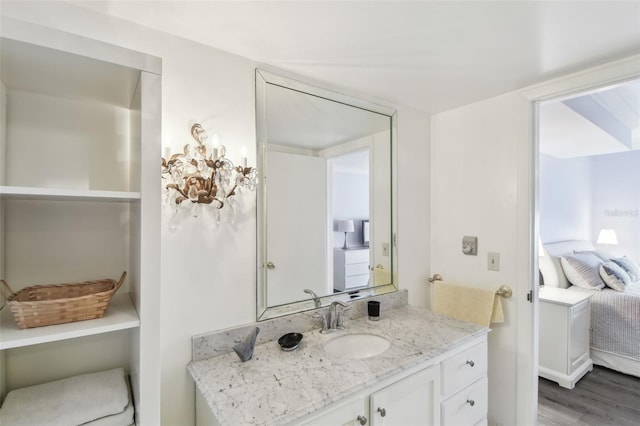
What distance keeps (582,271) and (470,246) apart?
2148mm

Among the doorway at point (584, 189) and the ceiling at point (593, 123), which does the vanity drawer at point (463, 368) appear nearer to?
the doorway at point (584, 189)

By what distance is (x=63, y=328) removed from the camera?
31.4 inches

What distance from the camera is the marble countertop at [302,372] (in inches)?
37.5

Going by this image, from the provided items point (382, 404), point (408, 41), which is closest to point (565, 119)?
point (408, 41)

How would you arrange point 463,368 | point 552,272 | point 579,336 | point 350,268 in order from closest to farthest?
point 463,368
point 350,268
point 579,336
point 552,272

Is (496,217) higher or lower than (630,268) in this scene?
higher

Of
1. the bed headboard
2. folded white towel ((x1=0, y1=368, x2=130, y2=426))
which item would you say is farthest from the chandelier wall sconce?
the bed headboard

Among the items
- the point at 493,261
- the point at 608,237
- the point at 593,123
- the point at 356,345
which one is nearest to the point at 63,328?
the point at 356,345

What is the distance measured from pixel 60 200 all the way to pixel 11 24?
54cm

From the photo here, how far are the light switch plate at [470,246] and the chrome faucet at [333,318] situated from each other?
0.95 metres

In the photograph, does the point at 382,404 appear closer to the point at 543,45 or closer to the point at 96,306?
the point at 96,306

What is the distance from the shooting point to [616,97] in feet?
8.49

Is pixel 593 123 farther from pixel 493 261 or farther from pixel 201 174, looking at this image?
pixel 201 174

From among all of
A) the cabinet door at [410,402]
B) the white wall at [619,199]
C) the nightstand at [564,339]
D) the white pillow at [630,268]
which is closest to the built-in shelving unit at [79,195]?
the cabinet door at [410,402]
